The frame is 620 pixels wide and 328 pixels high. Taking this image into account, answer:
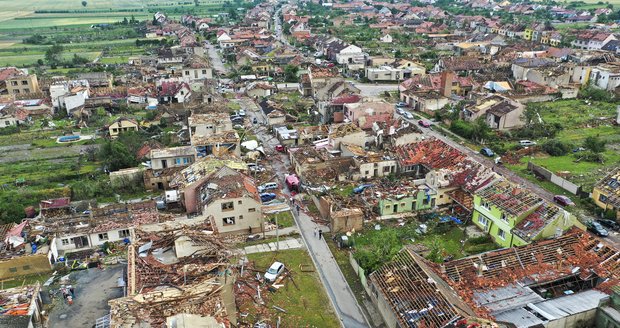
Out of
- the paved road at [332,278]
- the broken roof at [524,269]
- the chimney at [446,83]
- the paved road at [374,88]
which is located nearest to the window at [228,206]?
the paved road at [332,278]

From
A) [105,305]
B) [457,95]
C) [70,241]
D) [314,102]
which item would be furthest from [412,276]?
[457,95]

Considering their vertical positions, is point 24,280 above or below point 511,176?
below

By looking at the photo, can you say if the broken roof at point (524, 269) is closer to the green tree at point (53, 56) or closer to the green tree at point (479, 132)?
the green tree at point (479, 132)

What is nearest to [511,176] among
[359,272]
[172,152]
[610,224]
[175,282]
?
[610,224]

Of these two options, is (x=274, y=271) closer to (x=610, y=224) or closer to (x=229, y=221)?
(x=229, y=221)

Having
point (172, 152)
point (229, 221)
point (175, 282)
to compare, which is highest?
point (175, 282)

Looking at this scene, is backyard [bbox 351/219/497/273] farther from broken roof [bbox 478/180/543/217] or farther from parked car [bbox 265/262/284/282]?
parked car [bbox 265/262/284/282]
